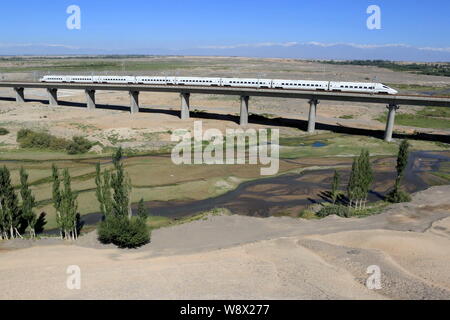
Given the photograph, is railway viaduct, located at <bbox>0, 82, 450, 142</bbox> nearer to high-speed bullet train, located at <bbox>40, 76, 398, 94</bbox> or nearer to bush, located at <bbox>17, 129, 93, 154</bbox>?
high-speed bullet train, located at <bbox>40, 76, 398, 94</bbox>

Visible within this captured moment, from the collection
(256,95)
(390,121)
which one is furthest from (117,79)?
(390,121)

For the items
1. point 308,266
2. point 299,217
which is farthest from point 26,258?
point 299,217

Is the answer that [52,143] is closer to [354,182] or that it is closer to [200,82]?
[200,82]

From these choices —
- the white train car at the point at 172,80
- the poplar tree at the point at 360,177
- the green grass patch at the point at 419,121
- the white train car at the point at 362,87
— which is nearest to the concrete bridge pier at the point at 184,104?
the white train car at the point at 172,80

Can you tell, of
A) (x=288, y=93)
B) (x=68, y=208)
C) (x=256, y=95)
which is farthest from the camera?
(x=256, y=95)

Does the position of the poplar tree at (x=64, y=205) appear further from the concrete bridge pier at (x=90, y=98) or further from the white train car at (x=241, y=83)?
the concrete bridge pier at (x=90, y=98)

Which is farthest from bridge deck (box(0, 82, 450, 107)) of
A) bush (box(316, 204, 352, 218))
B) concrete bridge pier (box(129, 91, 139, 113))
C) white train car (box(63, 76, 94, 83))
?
bush (box(316, 204, 352, 218))
